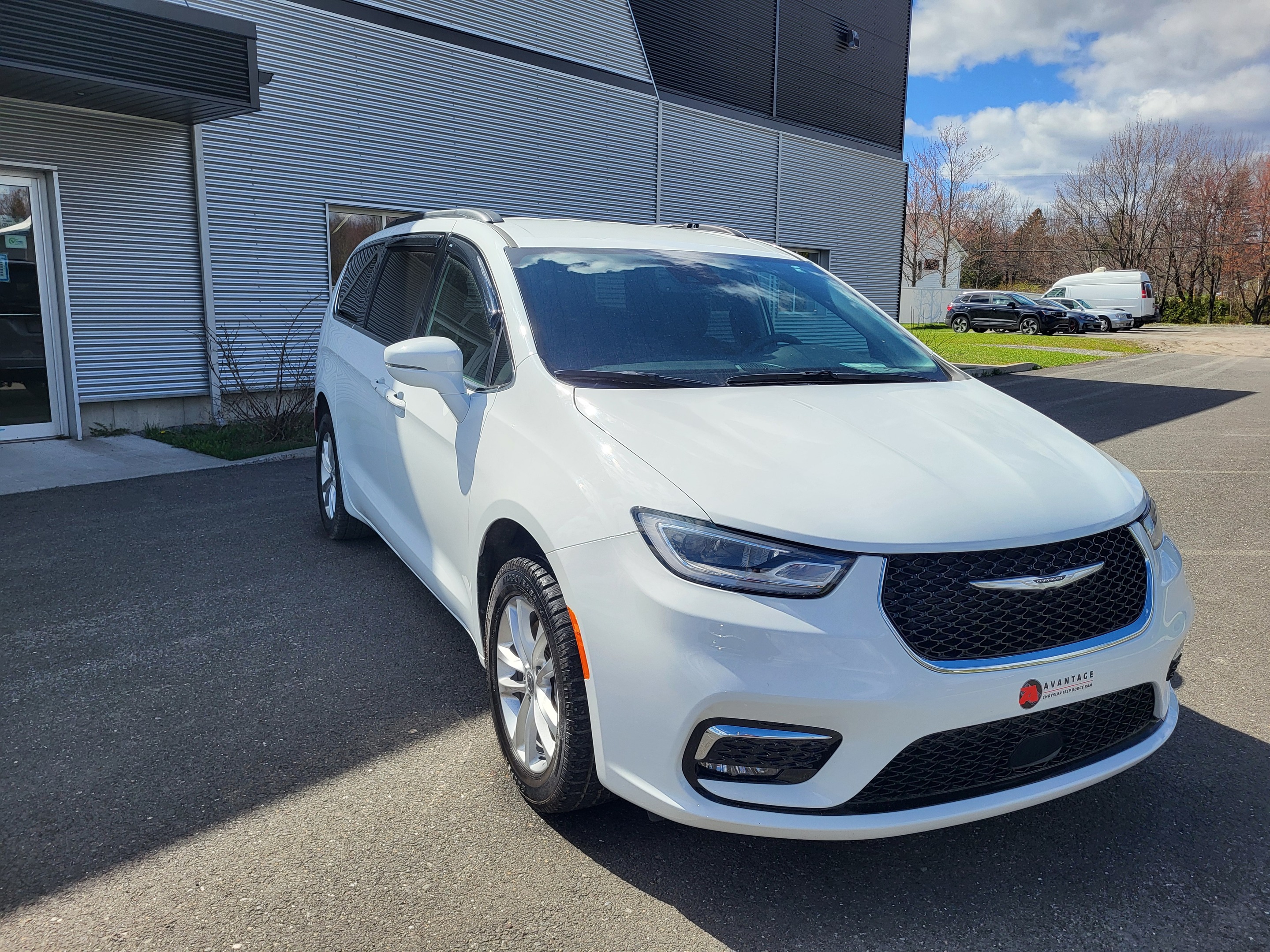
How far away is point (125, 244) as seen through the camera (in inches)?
367

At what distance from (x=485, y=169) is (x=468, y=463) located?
10.2 metres

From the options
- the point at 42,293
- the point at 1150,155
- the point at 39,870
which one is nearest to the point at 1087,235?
the point at 1150,155

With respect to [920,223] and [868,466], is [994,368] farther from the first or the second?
[920,223]

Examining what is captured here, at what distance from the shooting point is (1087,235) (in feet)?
197

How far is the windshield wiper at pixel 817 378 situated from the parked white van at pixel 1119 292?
137ft

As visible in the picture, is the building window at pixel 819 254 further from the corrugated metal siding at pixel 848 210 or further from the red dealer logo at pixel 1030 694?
the red dealer logo at pixel 1030 694

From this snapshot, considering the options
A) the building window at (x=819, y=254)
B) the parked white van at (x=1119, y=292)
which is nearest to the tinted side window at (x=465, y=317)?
the building window at (x=819, y=254)

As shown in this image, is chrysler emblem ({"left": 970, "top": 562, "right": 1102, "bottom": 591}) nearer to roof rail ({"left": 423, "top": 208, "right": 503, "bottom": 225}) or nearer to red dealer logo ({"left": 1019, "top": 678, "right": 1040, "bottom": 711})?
red dealer logo ({"left": 1019, "top": 678, "right": 1040, "bottom": 711})

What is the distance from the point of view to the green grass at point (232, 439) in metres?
8.74

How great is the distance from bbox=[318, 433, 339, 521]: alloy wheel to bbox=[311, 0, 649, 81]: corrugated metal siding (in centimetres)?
765

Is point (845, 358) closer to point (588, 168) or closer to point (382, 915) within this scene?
point (382, 915)

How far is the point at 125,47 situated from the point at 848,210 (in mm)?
14949

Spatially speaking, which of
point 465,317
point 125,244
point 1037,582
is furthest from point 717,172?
point 1037,582

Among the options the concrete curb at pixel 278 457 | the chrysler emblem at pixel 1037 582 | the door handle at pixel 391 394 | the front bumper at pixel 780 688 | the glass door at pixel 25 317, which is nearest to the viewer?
the front bumper at pixel 780 688
